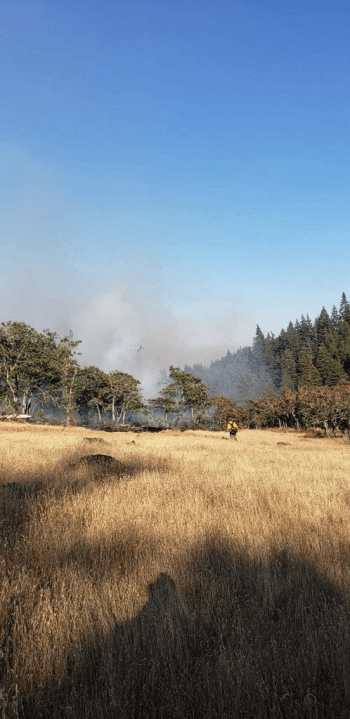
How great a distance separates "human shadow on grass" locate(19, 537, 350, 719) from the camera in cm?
199

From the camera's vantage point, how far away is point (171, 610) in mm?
2852

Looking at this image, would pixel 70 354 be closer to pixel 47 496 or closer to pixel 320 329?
pixel 47 496

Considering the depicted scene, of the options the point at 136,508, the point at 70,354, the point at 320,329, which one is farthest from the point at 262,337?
the point at 136,508

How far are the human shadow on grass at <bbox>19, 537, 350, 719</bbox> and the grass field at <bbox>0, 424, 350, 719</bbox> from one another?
Answer: 0.01 metres

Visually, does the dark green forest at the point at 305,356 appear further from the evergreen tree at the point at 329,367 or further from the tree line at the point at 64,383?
the tree line at the point at 64,383

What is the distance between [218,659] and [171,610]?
597 millimetres

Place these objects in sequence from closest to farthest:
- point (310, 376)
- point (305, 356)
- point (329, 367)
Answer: point (329, 367) → point (310, 376) → point (305, 356)

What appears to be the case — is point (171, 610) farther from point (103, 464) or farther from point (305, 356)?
point (305, 356)

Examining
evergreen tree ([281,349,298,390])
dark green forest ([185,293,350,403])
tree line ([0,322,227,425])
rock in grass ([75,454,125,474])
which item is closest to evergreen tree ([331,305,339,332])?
dark green forest ([185,293,350,403])

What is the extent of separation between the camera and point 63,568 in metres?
3.55

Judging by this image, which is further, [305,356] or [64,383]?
[305,356]

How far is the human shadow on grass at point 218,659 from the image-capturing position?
78.2 inches

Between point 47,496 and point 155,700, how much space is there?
4585 mm

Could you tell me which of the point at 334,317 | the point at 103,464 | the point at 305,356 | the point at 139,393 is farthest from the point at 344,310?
the point at 103,464
